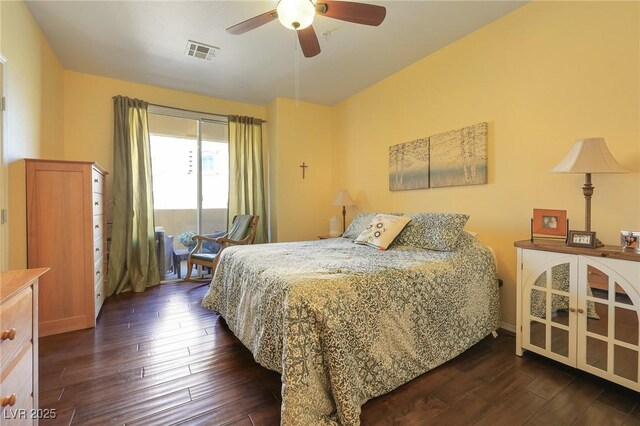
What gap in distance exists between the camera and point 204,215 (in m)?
4.10

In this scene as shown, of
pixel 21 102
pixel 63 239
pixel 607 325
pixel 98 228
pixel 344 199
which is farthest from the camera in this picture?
pixel 344 199

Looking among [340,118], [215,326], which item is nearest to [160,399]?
[215,326]

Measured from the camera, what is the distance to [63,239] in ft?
7.54

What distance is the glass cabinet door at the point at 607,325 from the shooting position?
148 cm

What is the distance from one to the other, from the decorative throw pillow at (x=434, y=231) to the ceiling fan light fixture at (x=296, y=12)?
69.2 inches

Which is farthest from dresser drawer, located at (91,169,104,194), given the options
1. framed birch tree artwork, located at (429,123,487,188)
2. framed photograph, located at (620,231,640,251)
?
framed photograph, located at (620,231,640,251)

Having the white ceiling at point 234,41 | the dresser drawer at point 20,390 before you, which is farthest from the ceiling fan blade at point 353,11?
the dresser drawer at point 20,390

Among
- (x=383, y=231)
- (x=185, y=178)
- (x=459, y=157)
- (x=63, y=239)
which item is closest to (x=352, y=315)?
(x=383, y=231)

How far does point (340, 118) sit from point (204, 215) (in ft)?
8.20

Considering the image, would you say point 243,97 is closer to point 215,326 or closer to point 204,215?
point 204,215

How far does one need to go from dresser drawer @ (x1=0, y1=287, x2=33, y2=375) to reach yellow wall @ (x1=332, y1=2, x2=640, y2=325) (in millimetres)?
2936

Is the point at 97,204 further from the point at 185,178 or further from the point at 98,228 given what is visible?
the point at 185,178

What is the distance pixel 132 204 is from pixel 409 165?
3.32 m

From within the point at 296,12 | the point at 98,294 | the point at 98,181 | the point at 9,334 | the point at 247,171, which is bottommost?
the point at 98,294
